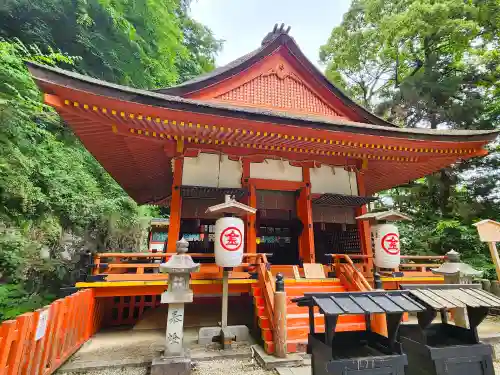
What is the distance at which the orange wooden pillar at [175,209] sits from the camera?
6.48 meters

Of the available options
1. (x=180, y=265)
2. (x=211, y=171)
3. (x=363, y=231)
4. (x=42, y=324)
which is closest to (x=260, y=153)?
(x=211, y=171)

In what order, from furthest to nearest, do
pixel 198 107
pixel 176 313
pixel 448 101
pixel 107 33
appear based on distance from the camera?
pixel 448 101 < pixel 107 33 < pixel 198 107 < pixel 176 313

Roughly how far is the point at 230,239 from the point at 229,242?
0.06m

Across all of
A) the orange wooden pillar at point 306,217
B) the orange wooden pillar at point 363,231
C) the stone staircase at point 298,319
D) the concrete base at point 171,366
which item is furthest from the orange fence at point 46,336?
the orange wooden pillar at point 363,231

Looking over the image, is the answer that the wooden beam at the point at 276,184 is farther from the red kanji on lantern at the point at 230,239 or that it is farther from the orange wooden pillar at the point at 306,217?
the red kanji on lantern at the point at 230,239

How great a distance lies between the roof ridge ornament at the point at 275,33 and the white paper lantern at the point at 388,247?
687cm

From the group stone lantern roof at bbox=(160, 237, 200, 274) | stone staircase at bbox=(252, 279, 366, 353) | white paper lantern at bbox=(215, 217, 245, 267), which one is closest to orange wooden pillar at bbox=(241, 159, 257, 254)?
stone staircase at bbox=(252, 279, 366, 353)

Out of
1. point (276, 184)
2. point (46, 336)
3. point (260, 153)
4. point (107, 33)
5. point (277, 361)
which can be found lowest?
point (277, 361)

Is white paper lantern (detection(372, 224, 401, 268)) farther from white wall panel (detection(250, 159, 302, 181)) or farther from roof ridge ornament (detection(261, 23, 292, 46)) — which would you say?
roof ridge ornament (detection(261, 23, 292, 46))

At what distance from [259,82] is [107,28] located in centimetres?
875

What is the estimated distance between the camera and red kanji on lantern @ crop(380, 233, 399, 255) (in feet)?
19.9

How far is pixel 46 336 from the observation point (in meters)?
3.37

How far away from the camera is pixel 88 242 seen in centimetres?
886

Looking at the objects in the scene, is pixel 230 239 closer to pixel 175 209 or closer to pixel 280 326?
pixel 280 326
